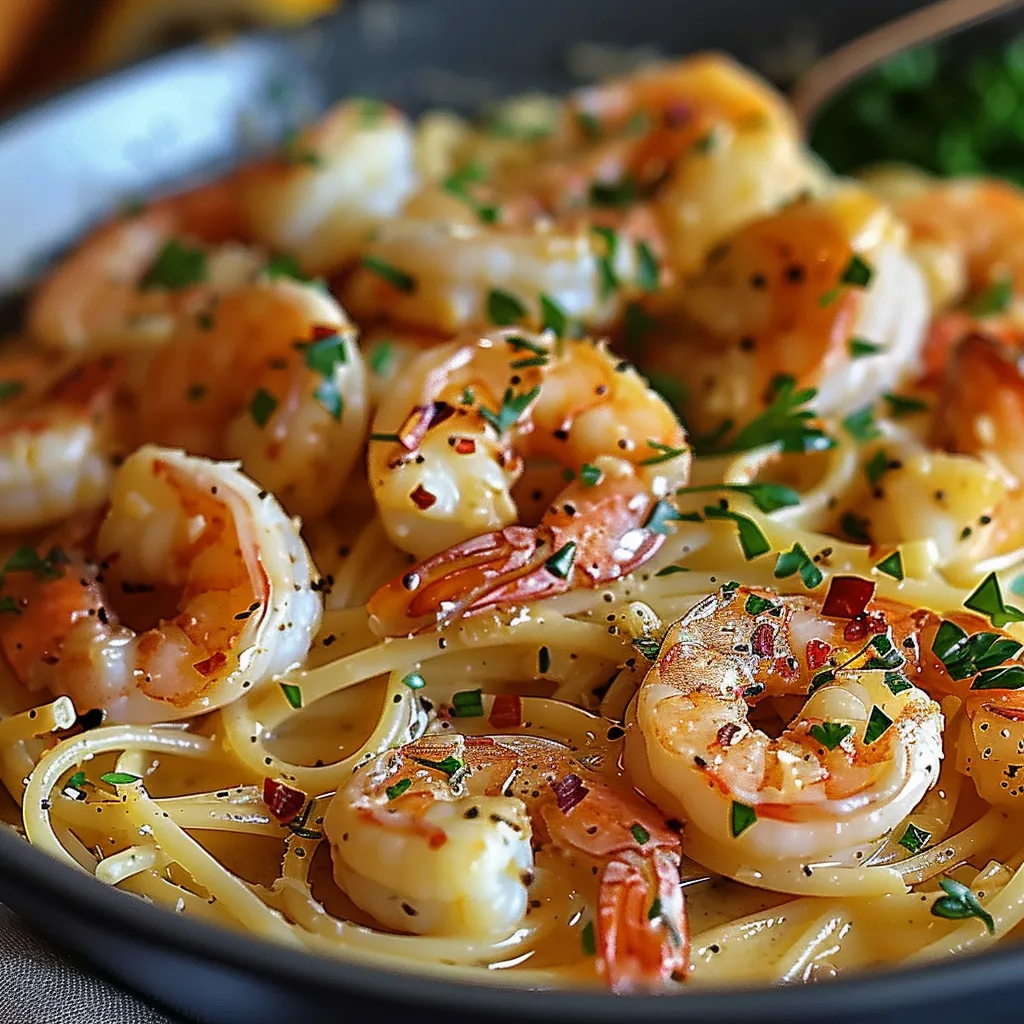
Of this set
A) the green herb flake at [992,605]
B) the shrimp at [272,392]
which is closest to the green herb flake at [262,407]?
the shrimp at [272,392]

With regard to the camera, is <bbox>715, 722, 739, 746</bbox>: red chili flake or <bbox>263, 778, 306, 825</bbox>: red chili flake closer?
<bbox>715, 722, 739, 746</bbox>: red chili flake

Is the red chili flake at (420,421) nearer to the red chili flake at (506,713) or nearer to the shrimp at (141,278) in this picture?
the red chili flake at (506,713)

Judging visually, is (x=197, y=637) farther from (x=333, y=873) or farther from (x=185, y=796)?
(x=333, y=873)

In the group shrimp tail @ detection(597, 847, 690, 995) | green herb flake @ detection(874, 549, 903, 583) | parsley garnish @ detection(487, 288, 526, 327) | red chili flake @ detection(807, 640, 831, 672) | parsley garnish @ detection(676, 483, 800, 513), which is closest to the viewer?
shrimp tail @ detection(597, 847, 690, 995)

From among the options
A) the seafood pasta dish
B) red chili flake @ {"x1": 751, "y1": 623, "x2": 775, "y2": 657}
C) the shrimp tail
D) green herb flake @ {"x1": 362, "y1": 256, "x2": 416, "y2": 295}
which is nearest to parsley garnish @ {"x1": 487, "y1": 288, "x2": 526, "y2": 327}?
the seafood pasta dish

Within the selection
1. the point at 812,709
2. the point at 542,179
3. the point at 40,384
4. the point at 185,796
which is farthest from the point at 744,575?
the point at 40,384

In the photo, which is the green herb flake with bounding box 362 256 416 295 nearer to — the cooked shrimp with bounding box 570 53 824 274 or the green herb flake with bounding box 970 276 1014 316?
the cooked shrimp with bounding box 570 53 824 274

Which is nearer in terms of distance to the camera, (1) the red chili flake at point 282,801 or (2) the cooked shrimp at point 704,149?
(1) the red chili flake at point 282,801
